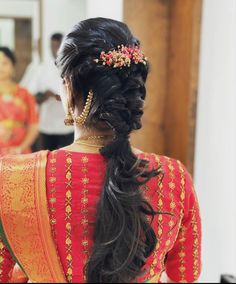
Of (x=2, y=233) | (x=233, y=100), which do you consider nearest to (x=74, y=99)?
(x=2, y=233)

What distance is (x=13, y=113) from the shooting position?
217 cm

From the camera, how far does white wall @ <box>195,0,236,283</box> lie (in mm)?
1476

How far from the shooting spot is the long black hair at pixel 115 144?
27.8 inches

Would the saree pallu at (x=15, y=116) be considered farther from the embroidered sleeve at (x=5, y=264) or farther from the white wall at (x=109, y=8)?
the embroidered sleeve at (x=5, y=264)

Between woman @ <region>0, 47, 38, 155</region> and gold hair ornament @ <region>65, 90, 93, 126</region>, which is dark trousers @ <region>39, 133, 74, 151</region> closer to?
woman @ <region>0, 47, 38, 155</region>

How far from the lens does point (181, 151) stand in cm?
194

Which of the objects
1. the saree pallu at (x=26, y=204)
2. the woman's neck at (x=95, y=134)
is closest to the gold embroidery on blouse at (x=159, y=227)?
the woman's neck at (x=95, y=134)

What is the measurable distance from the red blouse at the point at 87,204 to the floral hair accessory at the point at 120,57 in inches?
7.0

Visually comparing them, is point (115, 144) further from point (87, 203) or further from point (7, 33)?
point (7, 33)

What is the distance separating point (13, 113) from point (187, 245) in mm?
1508

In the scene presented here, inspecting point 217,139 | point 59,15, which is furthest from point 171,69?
point 59,15

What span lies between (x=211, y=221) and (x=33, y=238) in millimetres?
1060

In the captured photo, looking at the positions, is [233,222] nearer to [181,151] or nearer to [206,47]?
[181,151]

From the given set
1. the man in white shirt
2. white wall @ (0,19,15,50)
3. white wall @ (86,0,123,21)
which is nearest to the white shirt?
the man in white shirt
